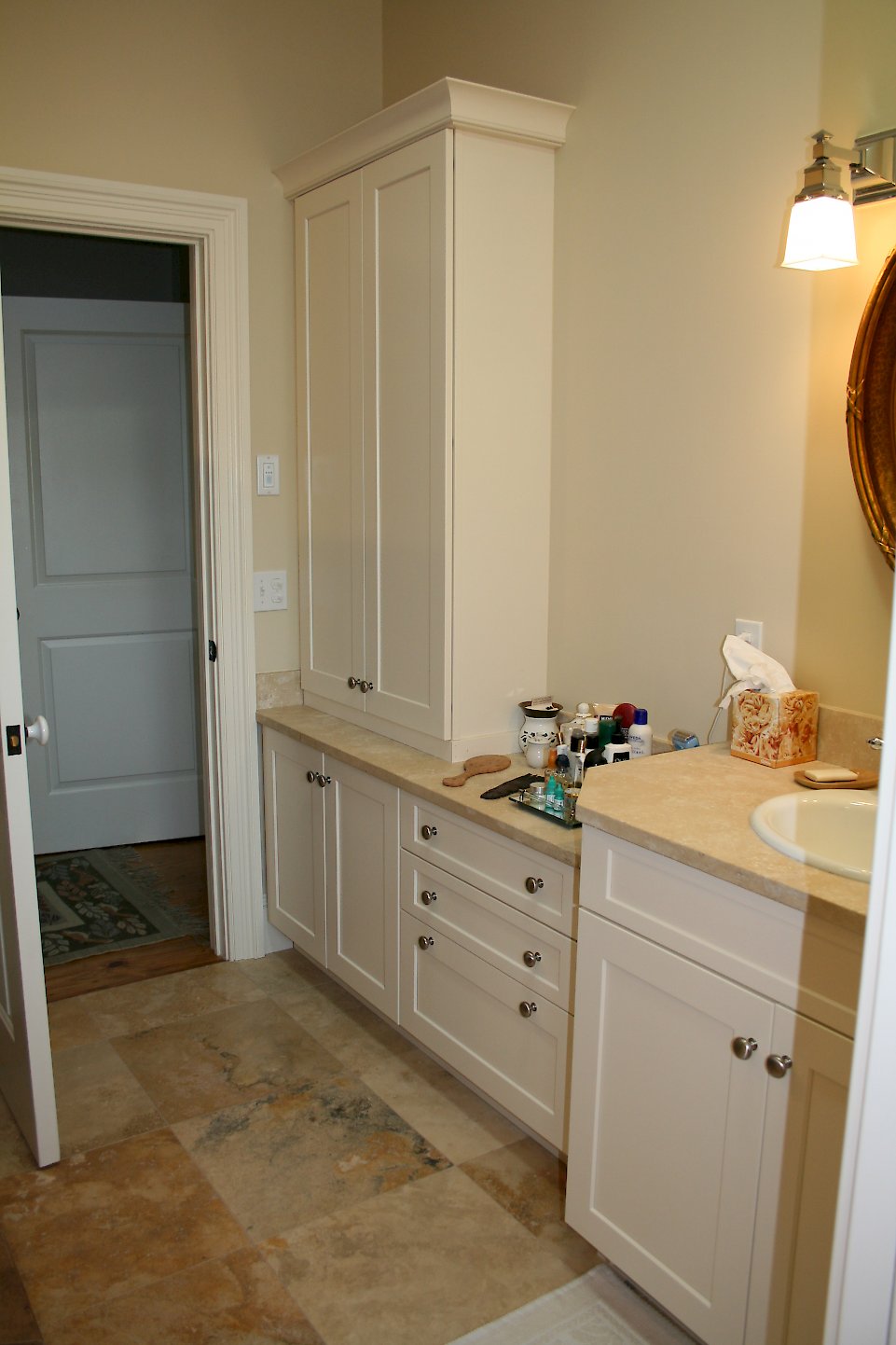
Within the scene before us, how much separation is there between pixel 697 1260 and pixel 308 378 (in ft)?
7.54

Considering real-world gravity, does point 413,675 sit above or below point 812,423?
below

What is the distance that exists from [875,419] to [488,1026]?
140 cm

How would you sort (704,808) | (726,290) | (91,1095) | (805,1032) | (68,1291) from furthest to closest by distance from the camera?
(91,1095), (726,290), (68,1291), (704,808), (805,1032)

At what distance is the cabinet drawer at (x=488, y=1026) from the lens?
209 cm

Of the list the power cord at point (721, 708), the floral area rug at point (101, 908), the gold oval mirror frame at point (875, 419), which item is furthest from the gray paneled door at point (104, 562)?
the gold oval mirror frame at point (875, 419)

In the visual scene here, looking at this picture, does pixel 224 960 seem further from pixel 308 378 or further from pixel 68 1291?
pixel 308 378

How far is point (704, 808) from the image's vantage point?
174cm

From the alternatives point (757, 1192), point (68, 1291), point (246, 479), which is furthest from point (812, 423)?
point (68, 1291)

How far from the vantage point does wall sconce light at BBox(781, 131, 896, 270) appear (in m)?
1.73

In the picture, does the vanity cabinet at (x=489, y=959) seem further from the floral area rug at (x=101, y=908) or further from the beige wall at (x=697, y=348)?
the floral area rug at (x=101, y=908)

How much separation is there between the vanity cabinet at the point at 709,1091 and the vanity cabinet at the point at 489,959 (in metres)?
0.20

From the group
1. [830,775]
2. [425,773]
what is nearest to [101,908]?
[425,773]

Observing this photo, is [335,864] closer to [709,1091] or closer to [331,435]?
[331,435]

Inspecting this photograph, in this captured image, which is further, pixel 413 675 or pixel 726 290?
pixel 413 675
